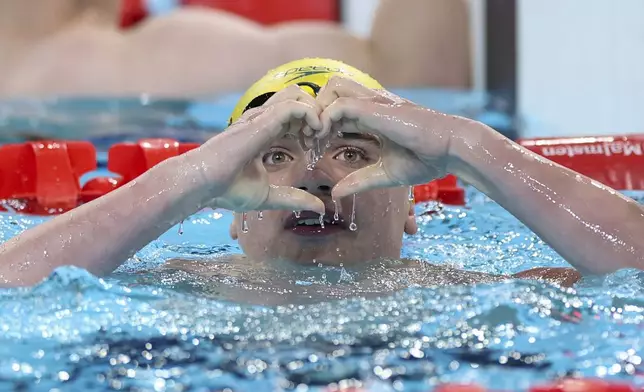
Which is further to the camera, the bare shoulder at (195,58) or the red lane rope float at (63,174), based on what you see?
the bare shoulder at (195,58)

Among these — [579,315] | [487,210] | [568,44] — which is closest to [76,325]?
[579,315]

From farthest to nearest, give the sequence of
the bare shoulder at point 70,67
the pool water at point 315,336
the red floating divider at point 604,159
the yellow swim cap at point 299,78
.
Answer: the bare shoulder at point 70,67 → the red floating divider at point 604,159 → the yellow swim cap at point 299,78 → the pool water at point 315,336

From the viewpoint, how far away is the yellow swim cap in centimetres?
213

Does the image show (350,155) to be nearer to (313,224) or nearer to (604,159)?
(313,224)

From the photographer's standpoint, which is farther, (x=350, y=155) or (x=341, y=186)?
(x=350, y=155)

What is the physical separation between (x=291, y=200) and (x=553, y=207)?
1.62ft

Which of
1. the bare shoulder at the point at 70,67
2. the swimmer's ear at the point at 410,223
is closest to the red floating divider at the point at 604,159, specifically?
the swimmer's ear at the point at 410,223

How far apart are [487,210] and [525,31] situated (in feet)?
8.45

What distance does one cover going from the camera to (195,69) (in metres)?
7.20

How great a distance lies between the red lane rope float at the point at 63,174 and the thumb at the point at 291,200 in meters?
1.50

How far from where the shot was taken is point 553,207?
1682mm

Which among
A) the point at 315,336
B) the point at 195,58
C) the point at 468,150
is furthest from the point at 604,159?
the point at 195,58

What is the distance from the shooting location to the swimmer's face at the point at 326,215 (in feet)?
6.15

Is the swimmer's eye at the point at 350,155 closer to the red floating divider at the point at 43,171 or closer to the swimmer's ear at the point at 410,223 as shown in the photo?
the swimmer's ear at the point at 410,223
